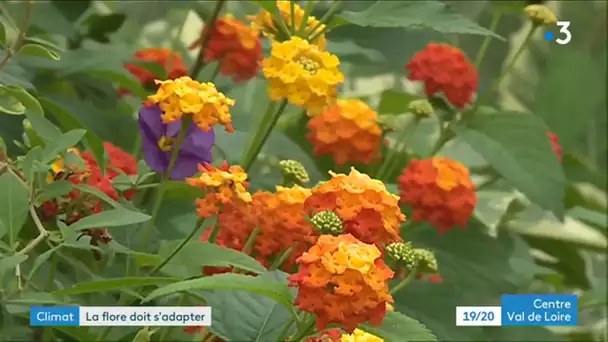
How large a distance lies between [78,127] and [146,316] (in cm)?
15

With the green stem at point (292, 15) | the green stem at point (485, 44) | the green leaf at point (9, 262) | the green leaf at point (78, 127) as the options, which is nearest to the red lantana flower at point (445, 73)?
the green stem at point (485, 44)

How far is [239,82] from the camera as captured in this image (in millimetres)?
688

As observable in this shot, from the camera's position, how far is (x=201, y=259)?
423mm

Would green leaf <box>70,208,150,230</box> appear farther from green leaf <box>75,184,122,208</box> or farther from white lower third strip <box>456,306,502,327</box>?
white lower third strip <box>456,306,502,327</box>

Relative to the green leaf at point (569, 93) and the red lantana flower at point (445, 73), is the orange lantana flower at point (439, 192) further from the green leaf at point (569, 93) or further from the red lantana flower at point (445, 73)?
the green leaf at point (569, 93)

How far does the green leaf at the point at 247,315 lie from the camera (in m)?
0.41

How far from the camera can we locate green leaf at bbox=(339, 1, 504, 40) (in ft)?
1.66

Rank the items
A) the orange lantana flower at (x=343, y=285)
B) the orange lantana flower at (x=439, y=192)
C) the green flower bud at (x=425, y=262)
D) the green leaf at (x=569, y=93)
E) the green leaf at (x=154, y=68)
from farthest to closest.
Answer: the green leaf at (x=569, y=93)
the green leaf at (x=154, y=68)
the orange lantana flower at (x=439, y=192)
the green flower bud at (x=425, y=262)
the orange lantana flower at (x=343, y=285)

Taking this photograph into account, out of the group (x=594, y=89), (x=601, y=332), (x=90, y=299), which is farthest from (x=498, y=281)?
(x=594, y=89)

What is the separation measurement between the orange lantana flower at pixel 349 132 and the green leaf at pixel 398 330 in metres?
0.20

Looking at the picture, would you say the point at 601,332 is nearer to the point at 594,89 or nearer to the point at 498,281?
the point at 498,281

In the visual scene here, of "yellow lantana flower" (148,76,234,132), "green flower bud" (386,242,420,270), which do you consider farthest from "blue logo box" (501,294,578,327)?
"yellow lantana flower" (148,76,234,132)

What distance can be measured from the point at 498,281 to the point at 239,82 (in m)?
0.24

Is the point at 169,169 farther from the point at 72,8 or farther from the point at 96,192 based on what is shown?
the point at 72,8
